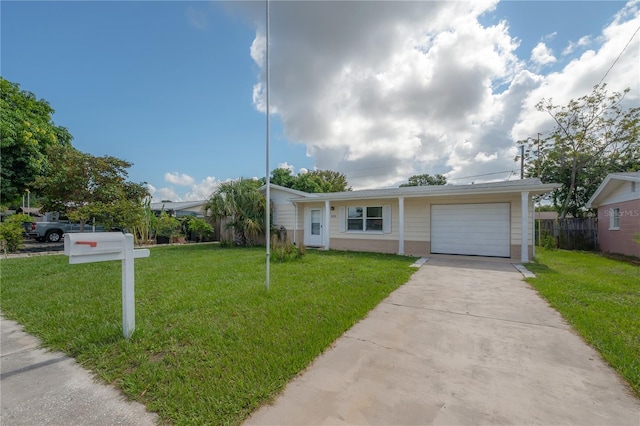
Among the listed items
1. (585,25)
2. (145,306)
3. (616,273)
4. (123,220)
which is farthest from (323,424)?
(123,220)

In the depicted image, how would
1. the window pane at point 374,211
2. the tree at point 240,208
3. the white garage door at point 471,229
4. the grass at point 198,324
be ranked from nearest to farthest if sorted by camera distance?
1. the grass at point 198,324
2. the white garage door at point 471,229
3. the window pane at point 374,211
4. the tree at point 240,208

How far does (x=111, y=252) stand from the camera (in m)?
2.96

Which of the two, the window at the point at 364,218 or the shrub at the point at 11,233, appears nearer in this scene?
the shrub at the point at 11,233

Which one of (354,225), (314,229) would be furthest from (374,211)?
(314,229)

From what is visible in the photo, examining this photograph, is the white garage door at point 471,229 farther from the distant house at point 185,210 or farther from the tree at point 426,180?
the tree at point 426,180

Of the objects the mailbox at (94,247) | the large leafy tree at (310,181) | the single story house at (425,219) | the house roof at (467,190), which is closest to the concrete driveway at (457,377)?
the mailbox at (94,247)

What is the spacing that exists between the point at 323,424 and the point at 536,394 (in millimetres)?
1824

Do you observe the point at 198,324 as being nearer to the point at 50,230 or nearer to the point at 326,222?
the point at 326,222

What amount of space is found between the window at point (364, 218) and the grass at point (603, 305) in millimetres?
5642

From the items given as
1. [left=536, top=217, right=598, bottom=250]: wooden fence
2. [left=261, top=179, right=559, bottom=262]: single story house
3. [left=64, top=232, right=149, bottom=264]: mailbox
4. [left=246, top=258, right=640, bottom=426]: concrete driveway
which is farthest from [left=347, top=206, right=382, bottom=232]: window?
[left=64, top=232, right=149, bottom=264]: mailbox

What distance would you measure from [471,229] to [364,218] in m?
4.32

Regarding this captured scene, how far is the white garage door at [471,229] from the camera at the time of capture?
1004cm

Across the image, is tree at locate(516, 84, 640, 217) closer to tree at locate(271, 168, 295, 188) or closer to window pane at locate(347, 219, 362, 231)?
window pane at locate(347, 219, 362, 231)

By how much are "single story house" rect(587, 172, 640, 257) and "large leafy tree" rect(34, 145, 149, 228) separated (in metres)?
20.5
